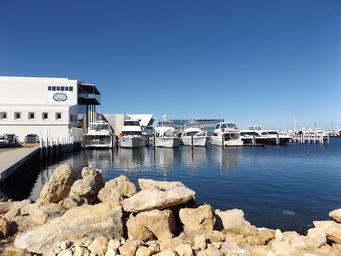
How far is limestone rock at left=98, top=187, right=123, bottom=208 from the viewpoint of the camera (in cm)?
1032

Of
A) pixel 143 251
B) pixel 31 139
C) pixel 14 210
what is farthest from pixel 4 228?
pixel 31 139

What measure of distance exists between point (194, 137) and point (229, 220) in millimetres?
54182

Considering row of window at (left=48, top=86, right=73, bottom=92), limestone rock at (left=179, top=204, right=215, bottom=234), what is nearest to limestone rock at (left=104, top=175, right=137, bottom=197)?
limestone rock at (left=179, top=204, right=215, bottom=234)

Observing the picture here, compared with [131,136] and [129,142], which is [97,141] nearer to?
[129,142]

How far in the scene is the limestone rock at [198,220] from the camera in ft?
30.3

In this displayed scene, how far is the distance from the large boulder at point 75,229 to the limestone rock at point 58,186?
9.24 ft

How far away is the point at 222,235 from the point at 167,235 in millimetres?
1744

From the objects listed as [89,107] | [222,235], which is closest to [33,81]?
[89,107]

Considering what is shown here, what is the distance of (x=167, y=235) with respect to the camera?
8672 mm

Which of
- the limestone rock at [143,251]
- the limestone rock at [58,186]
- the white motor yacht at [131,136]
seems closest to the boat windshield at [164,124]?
the white motor yacht at [131,136]

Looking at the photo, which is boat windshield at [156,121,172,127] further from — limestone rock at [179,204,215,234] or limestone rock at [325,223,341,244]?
limestone rock at [325,223,341,244]

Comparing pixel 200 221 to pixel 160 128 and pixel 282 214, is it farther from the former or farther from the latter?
pixel 160 128

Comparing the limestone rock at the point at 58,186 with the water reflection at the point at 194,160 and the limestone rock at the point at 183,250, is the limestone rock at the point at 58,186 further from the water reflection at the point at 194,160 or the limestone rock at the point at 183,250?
the water reflection at the point at 194,160

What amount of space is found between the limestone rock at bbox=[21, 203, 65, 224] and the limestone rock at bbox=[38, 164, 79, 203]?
1.20 metres
